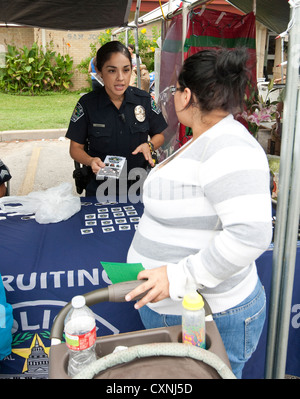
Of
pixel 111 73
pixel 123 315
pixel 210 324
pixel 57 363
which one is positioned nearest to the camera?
pixel 57 363

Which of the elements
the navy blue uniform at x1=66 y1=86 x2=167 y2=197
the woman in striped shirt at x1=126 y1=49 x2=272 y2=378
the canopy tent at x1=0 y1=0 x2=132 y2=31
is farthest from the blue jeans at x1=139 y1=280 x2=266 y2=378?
the canopy tent at x1=0 y1=0 x2=132 y2=31

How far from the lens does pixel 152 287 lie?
1000mm

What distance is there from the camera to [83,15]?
396 centimetres

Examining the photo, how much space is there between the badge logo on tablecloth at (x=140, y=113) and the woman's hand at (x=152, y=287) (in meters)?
1.88

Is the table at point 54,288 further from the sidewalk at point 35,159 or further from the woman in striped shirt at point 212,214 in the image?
the sidewalk at point 35,159

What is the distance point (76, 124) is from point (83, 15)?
195cm

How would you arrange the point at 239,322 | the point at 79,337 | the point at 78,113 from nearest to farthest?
1. the point at 79,337
2. the point at 239,322
3. the point at 78,113

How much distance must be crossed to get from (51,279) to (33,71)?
1297 cm

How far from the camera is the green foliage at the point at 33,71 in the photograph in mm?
12969

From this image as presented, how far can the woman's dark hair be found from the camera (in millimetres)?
1013

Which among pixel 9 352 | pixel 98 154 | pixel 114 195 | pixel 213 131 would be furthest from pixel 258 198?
pixel 98 154

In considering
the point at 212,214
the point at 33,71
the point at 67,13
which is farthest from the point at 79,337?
the point at 33,71

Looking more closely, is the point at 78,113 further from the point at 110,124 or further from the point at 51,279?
the point at 51,279

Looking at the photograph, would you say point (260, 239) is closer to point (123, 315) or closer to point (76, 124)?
point (123, 315)
